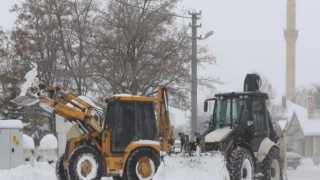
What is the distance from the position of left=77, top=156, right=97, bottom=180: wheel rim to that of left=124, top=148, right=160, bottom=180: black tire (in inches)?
38.0

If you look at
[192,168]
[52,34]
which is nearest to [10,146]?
[192,168]

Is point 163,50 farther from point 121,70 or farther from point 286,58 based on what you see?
point 286,58

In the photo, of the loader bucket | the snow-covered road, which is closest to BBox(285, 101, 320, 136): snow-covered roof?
the snow-covered road

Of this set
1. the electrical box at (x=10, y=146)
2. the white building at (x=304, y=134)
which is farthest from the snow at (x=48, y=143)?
the white building at (x=304, y=134)

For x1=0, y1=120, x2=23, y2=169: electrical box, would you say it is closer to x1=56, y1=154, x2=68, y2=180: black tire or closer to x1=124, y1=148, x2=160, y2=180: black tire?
x1=56, y1=154, x2=68, y2=180: black tire

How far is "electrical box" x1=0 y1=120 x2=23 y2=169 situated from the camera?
74.2 ft

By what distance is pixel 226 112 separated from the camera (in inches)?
644

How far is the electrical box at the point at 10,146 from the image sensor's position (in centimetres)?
2262

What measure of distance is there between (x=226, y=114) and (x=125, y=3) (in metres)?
19.2

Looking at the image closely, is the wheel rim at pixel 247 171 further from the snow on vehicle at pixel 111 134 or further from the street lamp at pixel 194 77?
the street lamp at pixel 194 77

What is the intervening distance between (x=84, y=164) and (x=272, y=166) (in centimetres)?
499

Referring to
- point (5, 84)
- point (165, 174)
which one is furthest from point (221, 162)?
point (5, 84)

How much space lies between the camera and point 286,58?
8869 cm

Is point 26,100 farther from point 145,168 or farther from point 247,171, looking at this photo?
point 247,171
